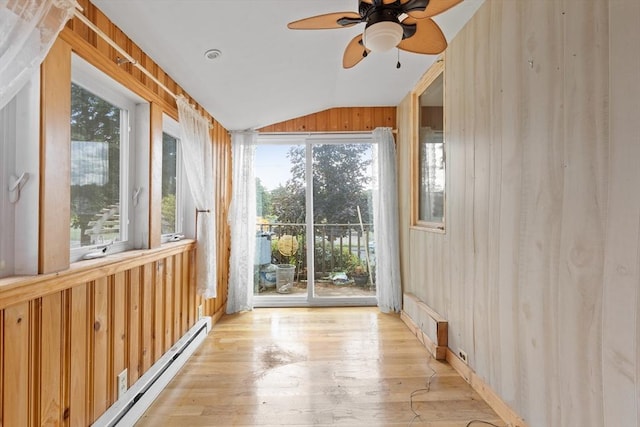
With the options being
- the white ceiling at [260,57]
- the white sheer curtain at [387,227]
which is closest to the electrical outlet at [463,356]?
the white sheer curtain at [387,227]

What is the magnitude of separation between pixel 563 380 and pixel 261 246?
3084 millimetres

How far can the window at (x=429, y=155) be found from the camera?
8.58 feet

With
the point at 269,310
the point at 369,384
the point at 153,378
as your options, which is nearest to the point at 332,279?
the point at 269,310

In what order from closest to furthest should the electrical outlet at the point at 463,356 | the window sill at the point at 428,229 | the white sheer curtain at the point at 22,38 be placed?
the white sheer curtain at the point at 22,38
the electrical outlet at the point at 463,356
the window sill at the point at 428,229

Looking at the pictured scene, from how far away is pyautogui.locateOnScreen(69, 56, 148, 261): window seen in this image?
1507 millimetres

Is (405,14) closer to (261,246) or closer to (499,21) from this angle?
(499,21)

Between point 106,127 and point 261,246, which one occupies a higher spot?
point 106,127

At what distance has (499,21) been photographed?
5.59 feet

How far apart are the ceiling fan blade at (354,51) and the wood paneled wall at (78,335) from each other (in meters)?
1.75

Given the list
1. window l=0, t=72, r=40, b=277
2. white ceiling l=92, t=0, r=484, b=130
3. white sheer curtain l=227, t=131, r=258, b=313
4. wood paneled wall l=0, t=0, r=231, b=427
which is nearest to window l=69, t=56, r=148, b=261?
wood paneled wall l=0, t=0, r=231, b=427

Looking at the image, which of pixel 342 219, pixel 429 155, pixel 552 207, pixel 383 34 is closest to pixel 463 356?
pixel 552 207

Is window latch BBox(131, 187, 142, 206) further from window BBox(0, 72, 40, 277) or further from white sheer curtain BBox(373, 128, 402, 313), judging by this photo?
white sheer curtain BBox(373, 128, 402, 313)

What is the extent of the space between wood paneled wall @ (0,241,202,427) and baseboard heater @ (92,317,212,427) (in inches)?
1.8

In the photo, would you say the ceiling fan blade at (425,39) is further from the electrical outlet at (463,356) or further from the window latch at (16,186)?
the electrical outlet at (463,356)
